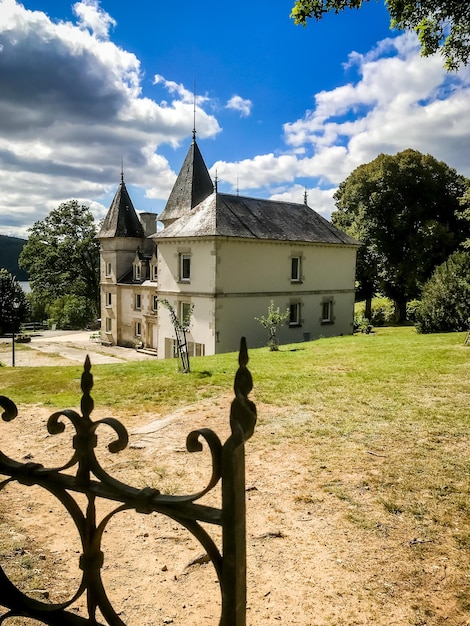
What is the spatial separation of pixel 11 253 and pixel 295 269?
128 metres

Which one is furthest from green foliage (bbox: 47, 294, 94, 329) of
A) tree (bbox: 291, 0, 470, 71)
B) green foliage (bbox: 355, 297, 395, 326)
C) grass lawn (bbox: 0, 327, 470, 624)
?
tree (bbox: 291, 0, 470, 71)

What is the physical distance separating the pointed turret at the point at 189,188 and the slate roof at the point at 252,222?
4.47m

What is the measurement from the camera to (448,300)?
21.3 metres

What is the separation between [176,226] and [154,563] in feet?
73.8

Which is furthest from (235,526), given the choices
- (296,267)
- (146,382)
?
(296,267)

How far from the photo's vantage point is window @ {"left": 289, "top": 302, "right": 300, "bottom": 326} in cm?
2641

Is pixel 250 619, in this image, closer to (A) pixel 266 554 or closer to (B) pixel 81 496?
(A) pixel 266 554

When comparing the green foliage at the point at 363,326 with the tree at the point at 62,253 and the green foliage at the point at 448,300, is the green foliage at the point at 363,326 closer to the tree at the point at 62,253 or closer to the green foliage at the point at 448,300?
the green foliage at the point at 448,300

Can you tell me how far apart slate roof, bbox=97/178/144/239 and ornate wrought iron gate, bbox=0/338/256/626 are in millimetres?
34836

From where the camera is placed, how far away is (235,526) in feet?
5.17

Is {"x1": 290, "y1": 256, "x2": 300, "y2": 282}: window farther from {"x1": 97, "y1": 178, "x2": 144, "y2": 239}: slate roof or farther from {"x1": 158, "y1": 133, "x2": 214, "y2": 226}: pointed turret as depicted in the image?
{"x1": 97, "y1": 178, "x2": 144, "y2": 239}: slate roof

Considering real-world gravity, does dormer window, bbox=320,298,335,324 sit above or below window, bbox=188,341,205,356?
above

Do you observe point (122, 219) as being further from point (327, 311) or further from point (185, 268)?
point (327, 311)

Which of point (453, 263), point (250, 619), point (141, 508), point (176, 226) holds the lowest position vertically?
point (250, 619)
